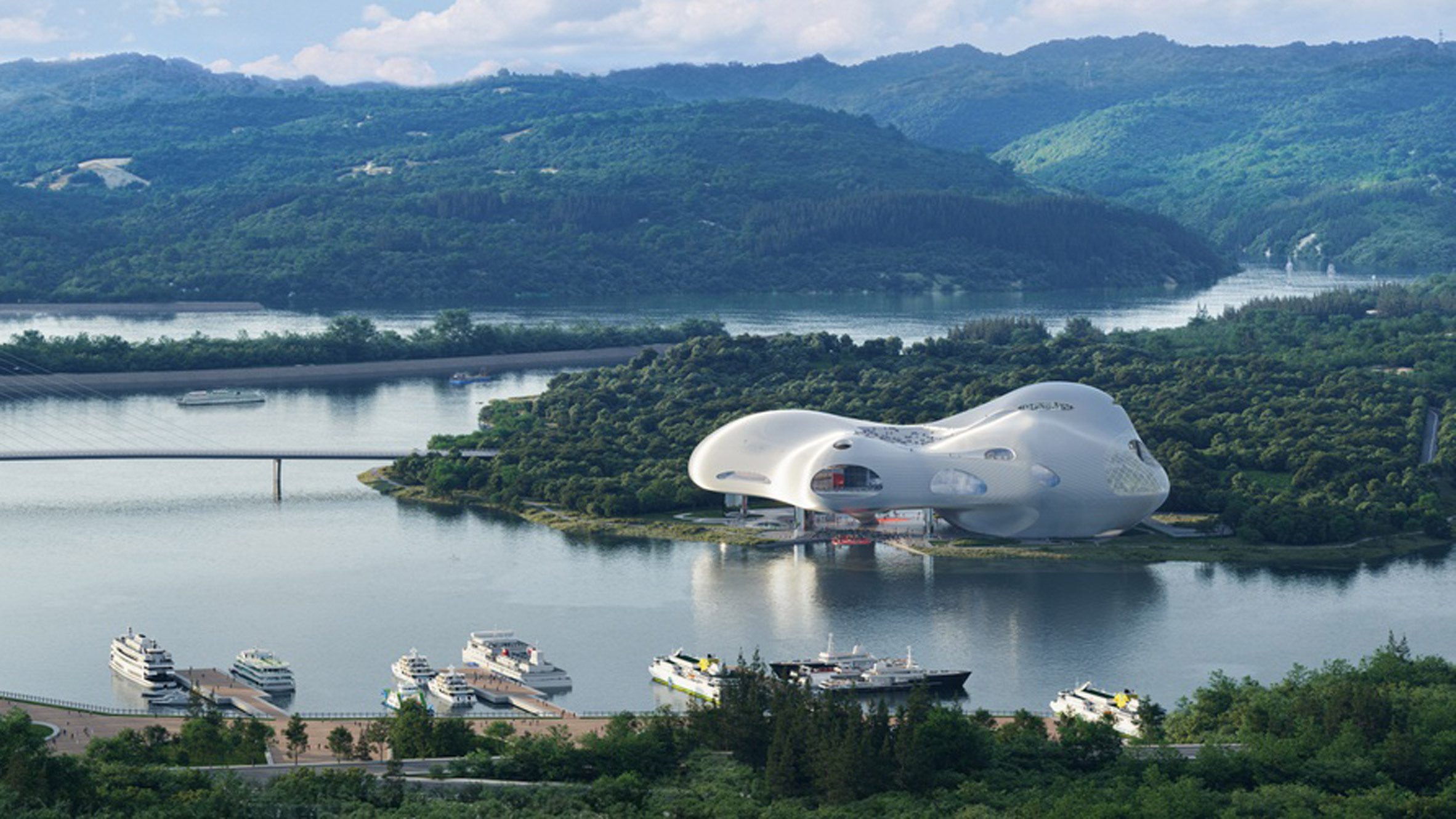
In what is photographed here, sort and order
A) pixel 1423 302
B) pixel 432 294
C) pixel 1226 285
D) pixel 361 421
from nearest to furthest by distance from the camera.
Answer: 1. pixel 361 421
2. pixel 1423 302
3. pixel 432 294
4. pixel 1226 285

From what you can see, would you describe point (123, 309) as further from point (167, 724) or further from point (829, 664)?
point (167, 724)

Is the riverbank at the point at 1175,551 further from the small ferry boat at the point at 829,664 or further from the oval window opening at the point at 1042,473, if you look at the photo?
the small ferry boat at the point at 829,664

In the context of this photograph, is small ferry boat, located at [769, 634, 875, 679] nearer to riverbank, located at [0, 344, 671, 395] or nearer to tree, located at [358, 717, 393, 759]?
tree, located at [358, 717, 393, 759]

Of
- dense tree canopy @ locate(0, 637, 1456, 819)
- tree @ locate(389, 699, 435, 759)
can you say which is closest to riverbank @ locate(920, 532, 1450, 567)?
dense tree canopy @ locate(0, 637, 1456, 819)

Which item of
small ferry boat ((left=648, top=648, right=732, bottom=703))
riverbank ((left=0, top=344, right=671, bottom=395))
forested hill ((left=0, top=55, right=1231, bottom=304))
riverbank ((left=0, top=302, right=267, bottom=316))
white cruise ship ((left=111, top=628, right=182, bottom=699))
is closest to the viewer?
small ferry boat ((left=648, top=648, right=732, bottom=703))

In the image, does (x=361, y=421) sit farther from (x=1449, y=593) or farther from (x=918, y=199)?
(x=918, y=199)

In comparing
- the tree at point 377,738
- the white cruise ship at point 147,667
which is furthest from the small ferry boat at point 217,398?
the tree at point 377,738

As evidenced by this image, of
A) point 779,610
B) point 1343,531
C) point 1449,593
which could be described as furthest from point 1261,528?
point 779,610
